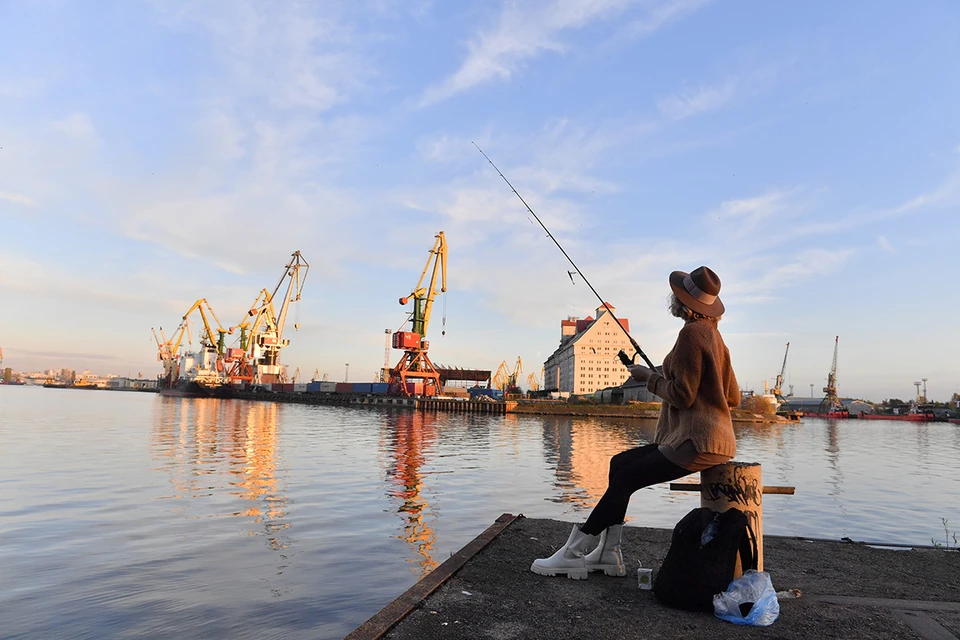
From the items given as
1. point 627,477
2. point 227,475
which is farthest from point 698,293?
point 227,475

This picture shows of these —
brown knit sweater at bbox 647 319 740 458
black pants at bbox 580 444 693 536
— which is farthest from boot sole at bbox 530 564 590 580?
brown knit sweater at bbox 647 319 740 458

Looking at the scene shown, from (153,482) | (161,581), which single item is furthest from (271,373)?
(161,581)

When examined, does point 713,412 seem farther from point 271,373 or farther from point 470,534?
point 271,373

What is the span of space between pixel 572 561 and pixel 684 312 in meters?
2.15

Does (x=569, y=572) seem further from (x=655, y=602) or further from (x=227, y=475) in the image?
(x=227, y=475)

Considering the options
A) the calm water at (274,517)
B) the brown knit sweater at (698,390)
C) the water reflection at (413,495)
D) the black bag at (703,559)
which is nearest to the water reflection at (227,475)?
the calm water at (274,517)

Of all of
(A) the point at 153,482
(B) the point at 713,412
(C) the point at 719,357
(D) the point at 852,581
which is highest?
(C) the point at 719,357

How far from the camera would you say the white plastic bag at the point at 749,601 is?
3.94 m

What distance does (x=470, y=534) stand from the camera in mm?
10336

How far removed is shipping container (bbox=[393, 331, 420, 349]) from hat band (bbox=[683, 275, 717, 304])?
270 feet

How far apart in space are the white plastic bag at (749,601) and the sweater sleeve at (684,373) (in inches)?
47.4

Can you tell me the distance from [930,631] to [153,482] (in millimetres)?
16181

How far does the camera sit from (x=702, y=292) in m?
4.68

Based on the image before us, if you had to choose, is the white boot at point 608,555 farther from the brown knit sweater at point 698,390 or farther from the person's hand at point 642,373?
the person's hand at point 642,373
